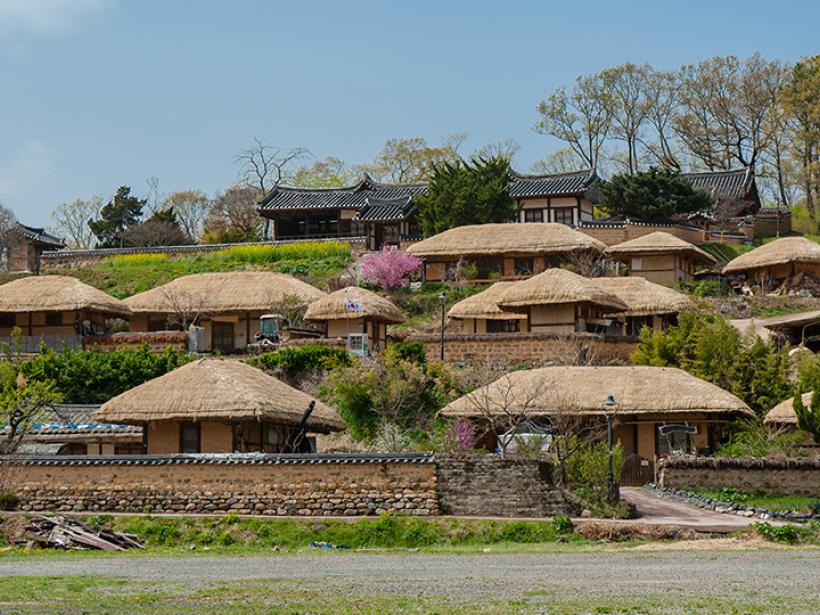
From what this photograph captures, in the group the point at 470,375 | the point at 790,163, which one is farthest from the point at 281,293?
the point at 790,163

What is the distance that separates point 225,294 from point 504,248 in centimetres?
1128

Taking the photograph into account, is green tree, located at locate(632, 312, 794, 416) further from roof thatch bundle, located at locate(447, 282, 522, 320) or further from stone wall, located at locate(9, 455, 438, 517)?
stone wall, located at locate(9, 455, 438, 517)

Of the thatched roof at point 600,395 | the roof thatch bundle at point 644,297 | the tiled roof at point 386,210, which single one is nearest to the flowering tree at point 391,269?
the tiled roof at point 386,210

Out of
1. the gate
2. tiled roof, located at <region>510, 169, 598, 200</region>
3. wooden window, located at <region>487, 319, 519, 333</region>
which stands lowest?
the gate

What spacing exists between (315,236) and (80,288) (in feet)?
67.7

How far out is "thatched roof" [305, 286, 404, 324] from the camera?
48.9m

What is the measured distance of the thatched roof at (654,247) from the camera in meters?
57.3

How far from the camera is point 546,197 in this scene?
68875mm

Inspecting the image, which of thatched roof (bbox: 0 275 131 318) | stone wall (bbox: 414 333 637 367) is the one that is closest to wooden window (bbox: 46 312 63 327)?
thatched roof (bbox: 0 275 131 318)

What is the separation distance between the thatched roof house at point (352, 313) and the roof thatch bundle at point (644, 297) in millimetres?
7374

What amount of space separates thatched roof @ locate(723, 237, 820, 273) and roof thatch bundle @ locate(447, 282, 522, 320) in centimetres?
1208

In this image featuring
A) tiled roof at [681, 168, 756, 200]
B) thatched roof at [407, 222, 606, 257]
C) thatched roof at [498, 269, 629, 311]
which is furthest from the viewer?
tiled roof at [681, 168, 756, 200]

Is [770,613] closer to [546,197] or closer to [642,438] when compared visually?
[642,438]

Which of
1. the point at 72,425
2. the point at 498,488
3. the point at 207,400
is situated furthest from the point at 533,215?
the point at 498,488
